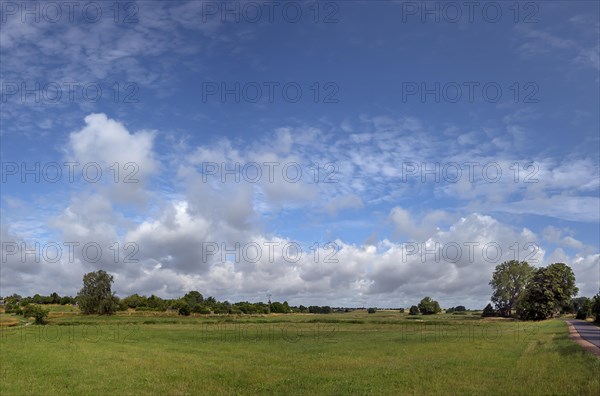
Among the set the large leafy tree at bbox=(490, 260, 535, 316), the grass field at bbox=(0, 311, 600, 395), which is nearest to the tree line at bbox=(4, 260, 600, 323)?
the large leafy tree at bbox=(490, 260, 535, 316)

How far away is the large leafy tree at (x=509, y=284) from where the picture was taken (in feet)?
495

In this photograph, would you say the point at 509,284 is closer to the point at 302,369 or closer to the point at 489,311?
the point at 489,311

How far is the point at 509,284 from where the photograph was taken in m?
152

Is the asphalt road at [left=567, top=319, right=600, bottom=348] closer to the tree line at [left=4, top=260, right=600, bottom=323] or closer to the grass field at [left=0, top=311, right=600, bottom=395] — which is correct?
the grass field at [left=0, top=311, right=600, bottom=395]

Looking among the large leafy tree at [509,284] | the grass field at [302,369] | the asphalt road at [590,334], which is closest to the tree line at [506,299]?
the large leafy tree at [509,284]

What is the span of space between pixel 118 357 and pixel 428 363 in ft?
83.1

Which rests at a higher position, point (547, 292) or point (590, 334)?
point (547, 292)

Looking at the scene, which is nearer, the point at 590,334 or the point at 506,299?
the point at 590,334

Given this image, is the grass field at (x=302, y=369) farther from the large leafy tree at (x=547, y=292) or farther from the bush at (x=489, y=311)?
the bush at (x=489, y=311)

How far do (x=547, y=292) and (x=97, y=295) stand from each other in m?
127

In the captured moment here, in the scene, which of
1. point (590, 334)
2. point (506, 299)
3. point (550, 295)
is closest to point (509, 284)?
point (506, 299)

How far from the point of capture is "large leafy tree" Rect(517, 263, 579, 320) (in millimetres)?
115037

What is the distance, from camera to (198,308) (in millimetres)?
161750

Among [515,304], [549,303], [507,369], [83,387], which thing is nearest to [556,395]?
[507,369]
